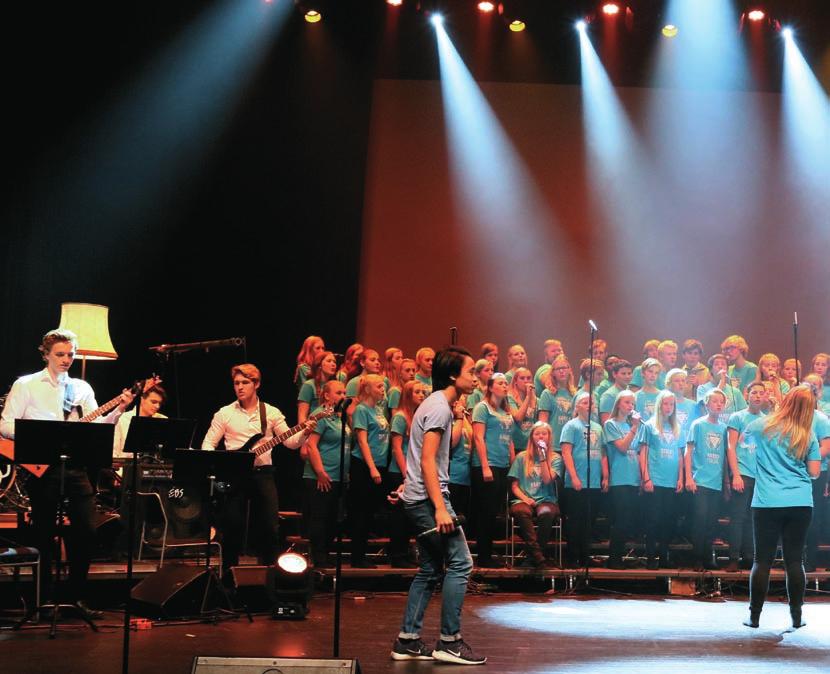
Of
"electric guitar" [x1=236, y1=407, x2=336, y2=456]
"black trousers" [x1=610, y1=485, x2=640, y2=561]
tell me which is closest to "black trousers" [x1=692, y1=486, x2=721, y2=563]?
"black trousers" [x1=610, y1=485, x2=640, y2=561]

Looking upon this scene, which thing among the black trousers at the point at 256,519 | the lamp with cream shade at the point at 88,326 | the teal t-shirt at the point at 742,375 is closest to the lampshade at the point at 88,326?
the lamp with cream shade at the point at 88,326

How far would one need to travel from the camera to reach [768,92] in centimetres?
1284

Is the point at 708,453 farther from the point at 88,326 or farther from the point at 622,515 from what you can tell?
the point at 88,326

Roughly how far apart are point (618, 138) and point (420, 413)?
8261 millimetres

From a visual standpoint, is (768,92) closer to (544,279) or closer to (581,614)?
(544,279)

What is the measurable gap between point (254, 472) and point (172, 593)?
1.20m

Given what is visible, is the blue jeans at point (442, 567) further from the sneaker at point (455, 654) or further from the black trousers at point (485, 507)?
A: the black trousers at point (485, 507)

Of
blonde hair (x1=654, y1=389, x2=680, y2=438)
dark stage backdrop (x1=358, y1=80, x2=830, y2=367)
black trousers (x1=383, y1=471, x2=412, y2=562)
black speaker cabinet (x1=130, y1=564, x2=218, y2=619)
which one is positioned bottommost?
black speaker cabinet (x1=130, y1=564, x2=218, y2=619)

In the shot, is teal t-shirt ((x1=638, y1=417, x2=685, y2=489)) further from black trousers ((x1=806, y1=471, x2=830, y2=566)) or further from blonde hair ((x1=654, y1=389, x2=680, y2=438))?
black trousers ((x1=806, y1=471, x2=830, y2=566))

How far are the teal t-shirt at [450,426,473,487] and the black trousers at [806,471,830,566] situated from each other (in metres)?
3.19

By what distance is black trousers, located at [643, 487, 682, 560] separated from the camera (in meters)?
9.40

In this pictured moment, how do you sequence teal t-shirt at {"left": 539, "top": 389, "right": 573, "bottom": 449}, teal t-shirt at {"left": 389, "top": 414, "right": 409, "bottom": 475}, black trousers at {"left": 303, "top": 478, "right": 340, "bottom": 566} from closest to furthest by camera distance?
1. black trousers at {"left": 303, "top": 478, "right": 340, "bottom": 566}
2. teal t-shirt at {"left": 389, "top": 414, "right": 409, "bottom": 475}
3. teal t-shirt at {"left": 539, "top": 389, "right": 573, "bottom": 449}

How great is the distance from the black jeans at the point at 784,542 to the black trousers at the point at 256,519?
351cm

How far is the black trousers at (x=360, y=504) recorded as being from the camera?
894 cm
